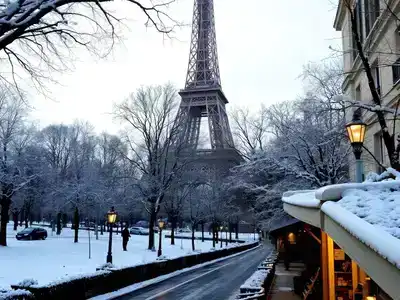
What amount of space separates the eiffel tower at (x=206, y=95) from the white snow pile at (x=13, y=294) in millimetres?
45468

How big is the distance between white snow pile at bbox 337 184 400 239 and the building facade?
7.88m

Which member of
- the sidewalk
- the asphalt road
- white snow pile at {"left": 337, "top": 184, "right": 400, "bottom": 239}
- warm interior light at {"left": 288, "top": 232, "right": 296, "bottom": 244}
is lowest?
the asphalt road

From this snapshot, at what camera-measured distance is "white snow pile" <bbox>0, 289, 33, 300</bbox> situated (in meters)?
10.1

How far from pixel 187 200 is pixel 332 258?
4197 centimetres

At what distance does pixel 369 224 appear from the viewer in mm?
3543

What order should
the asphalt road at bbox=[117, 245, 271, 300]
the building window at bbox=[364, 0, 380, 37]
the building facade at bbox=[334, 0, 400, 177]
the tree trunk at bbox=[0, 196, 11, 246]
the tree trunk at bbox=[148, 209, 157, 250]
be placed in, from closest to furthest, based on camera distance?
the building facade at bbox=[334, 0, 400, 177]
the building window at bbox=[364, 0, 380, 37]
the asphalt road at bbox=[117, 245, 271, 300]
the tree trunk at bbox=[0, 196, 11, 246]
the tree trunk at bbox=[148, 209, 157, 250]

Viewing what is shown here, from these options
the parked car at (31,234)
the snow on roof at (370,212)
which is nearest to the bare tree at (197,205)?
the parked car at (31,234)

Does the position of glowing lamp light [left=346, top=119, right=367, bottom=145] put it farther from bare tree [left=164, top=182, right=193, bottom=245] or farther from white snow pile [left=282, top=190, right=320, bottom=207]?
bare tree [left=164, top=182, right=193, bottom=245]

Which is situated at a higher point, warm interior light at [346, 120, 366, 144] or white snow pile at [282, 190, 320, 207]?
warm interior light at [346, 120, 366, 144]

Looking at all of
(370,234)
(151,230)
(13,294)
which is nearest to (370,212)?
(370,234)

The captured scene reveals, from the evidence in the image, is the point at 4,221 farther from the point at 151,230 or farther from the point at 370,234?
the point at 370,234

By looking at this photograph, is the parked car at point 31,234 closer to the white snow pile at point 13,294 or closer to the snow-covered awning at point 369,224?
the white snow pile at point 13,294

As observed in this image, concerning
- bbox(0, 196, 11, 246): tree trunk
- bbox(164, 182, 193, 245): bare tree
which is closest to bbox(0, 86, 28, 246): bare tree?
bbox(0, 196, 11, 246): tree trunk

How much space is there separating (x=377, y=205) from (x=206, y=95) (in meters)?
66.9
